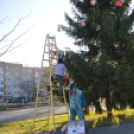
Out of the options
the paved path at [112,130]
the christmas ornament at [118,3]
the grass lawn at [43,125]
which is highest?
the christmas ornament at [118,3]

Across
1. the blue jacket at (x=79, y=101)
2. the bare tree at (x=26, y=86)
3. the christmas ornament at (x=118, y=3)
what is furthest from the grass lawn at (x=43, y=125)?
the bare tree at (x=26, y=86)

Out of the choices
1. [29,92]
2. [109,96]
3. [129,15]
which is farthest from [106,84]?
[29,92]

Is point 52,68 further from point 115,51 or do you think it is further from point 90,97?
point 115,51

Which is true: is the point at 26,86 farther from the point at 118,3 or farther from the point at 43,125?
the point at 118,3

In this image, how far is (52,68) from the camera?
22.3 ft

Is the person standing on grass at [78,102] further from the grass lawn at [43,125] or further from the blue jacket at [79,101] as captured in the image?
the grass lawn at [43,125]

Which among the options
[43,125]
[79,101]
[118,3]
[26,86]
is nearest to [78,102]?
[79,101]

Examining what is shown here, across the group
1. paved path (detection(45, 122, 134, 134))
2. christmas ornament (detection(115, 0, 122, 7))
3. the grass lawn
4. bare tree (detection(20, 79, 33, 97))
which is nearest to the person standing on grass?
paved path (detection(45, 122, 134, 134))

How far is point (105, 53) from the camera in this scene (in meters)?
6.84

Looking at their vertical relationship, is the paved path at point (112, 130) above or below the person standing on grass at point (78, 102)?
below

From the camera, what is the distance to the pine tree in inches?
263

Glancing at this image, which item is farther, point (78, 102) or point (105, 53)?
point (105, 53)

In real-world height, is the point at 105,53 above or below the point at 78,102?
above

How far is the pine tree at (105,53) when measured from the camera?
6688mm
